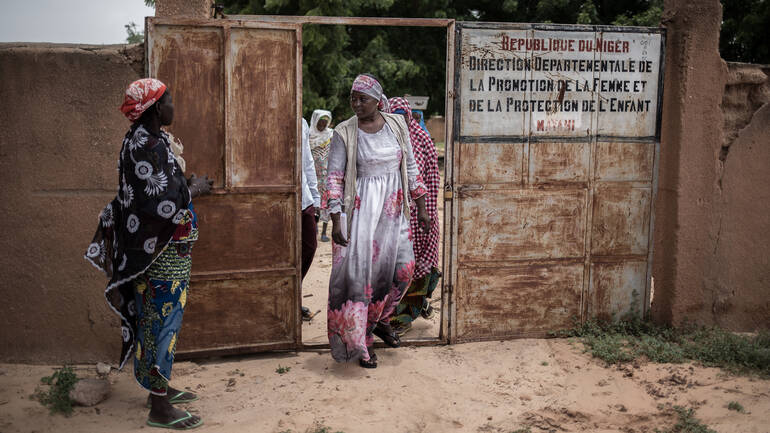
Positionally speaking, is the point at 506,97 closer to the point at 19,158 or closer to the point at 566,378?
the point at 566,378

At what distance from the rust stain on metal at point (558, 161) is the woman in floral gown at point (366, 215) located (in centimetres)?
93

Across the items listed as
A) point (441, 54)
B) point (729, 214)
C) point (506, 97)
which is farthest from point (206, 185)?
point (441, 54)

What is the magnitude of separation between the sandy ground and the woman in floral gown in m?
0.34

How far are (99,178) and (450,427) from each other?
2.67m

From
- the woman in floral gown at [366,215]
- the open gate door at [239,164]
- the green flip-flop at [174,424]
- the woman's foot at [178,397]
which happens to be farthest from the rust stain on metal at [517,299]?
the green flip-flop at [174,424]

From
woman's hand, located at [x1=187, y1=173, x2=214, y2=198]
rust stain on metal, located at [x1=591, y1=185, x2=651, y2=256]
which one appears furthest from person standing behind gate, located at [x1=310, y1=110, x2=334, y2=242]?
woman's hand, located at [x1=187, y1=173, x2=214, y2=198]

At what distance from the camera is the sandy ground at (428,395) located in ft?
12.0

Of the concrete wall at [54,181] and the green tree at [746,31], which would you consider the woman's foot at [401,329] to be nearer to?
the concrete wall at [54,181]

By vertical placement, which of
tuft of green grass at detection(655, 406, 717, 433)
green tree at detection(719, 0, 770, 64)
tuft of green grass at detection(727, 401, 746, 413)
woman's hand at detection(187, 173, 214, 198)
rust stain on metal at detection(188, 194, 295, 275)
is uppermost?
green tree at detection(719, 0, 770, 64)

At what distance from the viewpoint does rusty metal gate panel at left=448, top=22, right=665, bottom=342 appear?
15.4 ft

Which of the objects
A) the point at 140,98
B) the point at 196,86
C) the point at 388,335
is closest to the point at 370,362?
the point at 388,335

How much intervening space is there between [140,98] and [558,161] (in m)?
2.96

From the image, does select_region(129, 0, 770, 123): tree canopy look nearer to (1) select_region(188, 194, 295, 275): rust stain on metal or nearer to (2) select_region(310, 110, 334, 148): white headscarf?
(2) select_region(310, 110, 334, 148): white headscarf

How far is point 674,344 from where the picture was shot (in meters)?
4.79
